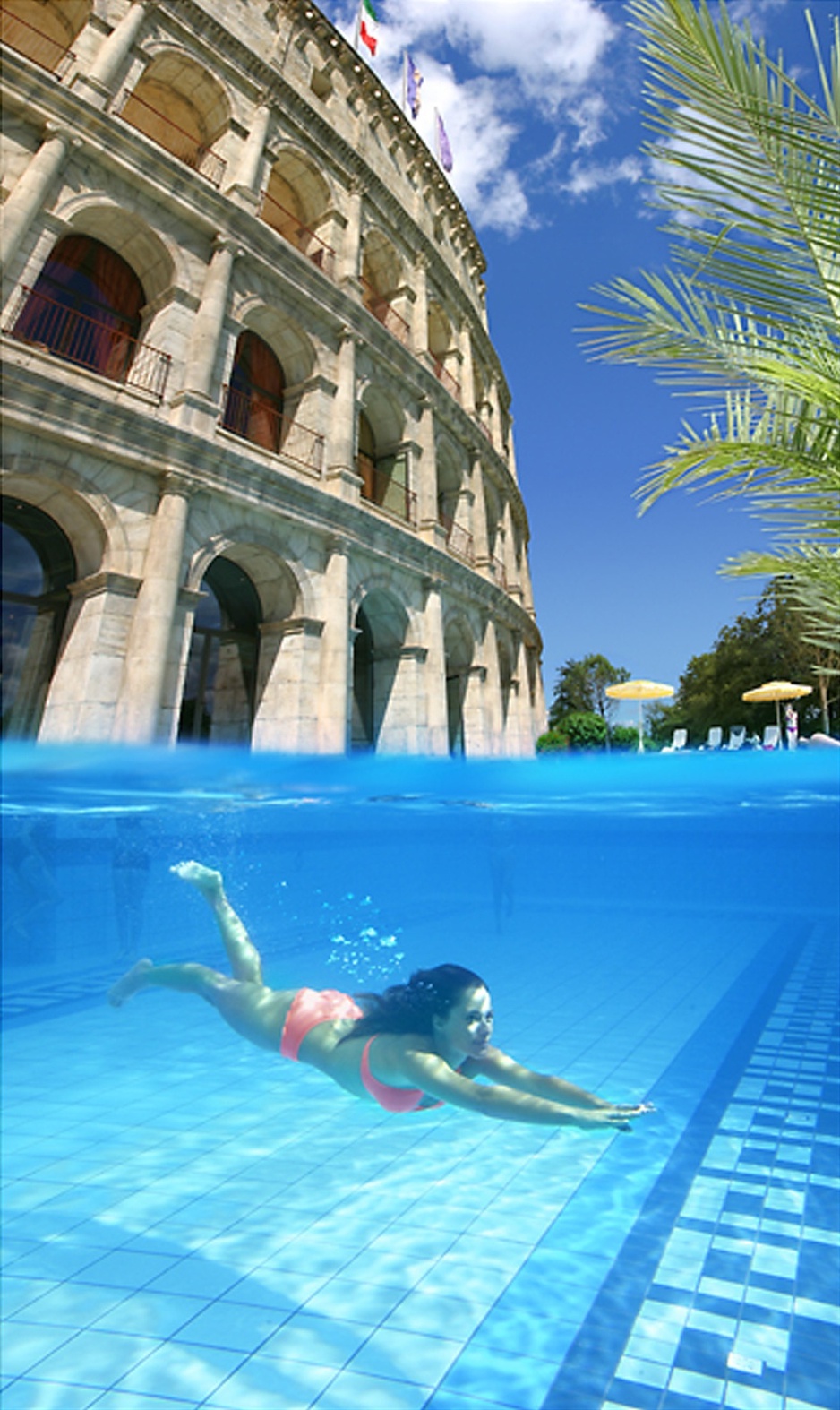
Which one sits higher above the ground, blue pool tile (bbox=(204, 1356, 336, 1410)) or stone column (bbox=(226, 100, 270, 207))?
stone column (bbox=(226, 100, 270, 207))

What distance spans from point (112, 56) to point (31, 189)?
4.34 m

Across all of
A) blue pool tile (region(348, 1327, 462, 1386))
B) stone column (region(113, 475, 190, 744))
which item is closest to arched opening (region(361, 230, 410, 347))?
stone column (region(113, 475, 190, 744))

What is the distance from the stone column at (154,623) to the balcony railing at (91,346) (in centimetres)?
243

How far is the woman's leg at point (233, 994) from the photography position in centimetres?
548

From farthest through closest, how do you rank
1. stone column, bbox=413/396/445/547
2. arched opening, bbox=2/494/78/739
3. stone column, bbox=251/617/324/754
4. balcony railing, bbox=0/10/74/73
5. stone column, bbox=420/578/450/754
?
1. stone column, bbox=413/396/445/547
2. stone column, bbox=420/578/450/754
3. balcony railing, bbox=0/10/74/73
4. stone column, bbox=251/617/324/754
5. arched opening, bbox=2/494/78/739

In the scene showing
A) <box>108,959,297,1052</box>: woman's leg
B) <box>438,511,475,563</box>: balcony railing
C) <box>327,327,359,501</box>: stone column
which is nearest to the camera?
<box>108,959,297,1052</box>: woman's leg

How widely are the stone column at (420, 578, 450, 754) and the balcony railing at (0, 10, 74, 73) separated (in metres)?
13.5

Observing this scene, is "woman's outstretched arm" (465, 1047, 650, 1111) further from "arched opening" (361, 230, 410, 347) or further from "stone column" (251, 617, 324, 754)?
"arched opening" (361, 230, 410, 347)

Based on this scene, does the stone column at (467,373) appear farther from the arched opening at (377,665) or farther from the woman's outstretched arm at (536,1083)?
the woman's outstretched arm at (536,1083)

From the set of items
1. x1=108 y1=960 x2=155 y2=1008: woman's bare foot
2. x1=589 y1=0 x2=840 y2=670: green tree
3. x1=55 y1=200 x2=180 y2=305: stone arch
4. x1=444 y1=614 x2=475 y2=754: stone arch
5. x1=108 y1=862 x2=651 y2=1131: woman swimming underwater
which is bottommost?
x1=108 y1=960 x2=155 y2=1008: woman's bare foot

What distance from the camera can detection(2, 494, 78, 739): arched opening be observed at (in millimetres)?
11430

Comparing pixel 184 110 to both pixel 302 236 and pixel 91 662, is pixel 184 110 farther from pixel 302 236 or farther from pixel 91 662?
pixel 91 662

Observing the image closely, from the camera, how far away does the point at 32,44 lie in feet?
45.5

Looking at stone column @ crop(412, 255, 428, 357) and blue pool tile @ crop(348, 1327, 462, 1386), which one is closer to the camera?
blue pool tile @ crop(348, 1327, 462, 1386)
